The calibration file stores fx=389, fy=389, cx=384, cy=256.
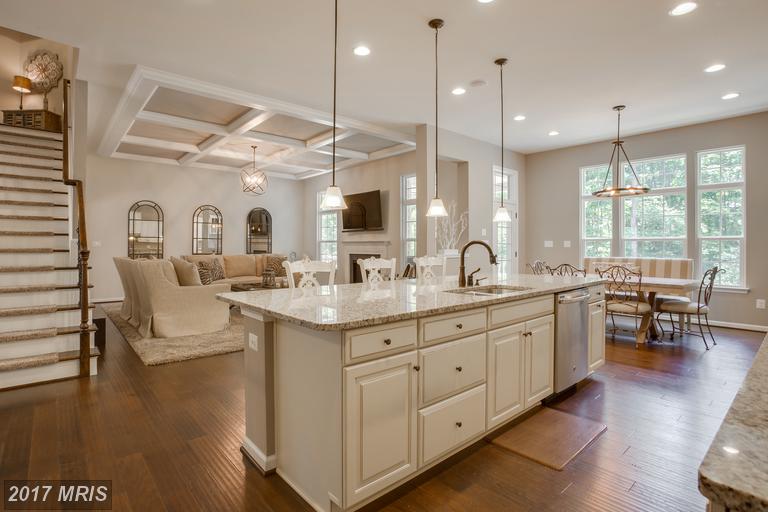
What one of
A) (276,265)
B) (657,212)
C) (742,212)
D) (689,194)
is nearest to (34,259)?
(276,265)

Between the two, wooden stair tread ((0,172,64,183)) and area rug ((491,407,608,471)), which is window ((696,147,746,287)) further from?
wooden stair tread ((0,172,64,183))

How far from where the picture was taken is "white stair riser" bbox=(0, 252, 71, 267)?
12.8 ft

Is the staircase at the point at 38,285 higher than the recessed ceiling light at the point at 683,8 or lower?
lower

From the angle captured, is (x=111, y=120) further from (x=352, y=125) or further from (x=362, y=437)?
(x=362, y=437)

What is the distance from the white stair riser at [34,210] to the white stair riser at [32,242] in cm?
39

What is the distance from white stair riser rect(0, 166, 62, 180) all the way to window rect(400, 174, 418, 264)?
18.0 ft

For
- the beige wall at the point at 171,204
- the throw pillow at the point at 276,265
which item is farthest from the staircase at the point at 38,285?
the throw pillow at the point at 276,265

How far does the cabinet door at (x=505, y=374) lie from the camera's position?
237cm

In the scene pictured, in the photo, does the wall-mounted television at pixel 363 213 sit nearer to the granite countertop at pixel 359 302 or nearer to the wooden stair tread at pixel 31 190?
the wooden stair tread at pixel 31 190

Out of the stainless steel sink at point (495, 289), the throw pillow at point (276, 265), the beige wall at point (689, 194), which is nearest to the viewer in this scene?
Answer: the stainless steel sink at point (495, 289)

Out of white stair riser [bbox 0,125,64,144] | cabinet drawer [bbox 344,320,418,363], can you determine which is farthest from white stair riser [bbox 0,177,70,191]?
cabinet drawer [bbox 344,320,418,363]

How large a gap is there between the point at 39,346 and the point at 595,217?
7.94 meters

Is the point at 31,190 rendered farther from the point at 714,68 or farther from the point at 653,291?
the point at 714,68

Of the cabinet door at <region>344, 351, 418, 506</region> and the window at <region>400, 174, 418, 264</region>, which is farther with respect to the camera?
the window at <region>400, 174, 418, 264</region>
